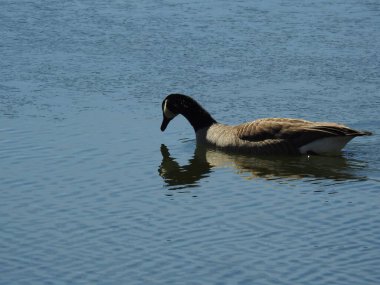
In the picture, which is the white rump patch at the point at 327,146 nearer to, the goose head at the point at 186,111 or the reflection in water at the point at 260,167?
the reflection in water at the point at 260,167

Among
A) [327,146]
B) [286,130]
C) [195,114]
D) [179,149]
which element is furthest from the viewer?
[195,114]

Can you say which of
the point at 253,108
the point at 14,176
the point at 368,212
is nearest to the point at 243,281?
the point at 368,212

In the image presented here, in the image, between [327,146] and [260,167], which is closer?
[260,167]

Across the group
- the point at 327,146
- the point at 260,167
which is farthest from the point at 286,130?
the point at 260,167

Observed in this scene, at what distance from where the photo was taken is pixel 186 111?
14133mm

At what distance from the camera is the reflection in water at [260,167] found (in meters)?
12.0

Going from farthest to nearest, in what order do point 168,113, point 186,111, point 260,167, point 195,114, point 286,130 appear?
point 186,111 → point 195,114 → point 168,113 → point 286,130 → point 260,167

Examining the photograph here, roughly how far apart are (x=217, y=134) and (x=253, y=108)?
1.02 m

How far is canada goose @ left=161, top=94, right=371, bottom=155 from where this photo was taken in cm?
1280

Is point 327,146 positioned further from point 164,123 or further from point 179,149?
point 164,123

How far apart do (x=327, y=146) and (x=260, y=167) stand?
0.93 meters

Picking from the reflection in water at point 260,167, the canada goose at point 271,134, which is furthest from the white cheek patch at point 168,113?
→ the reflection in water at point 260,167

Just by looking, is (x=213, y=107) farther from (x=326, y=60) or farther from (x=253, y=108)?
(x=326, y=60)

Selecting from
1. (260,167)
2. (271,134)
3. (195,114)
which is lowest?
(260,167)
